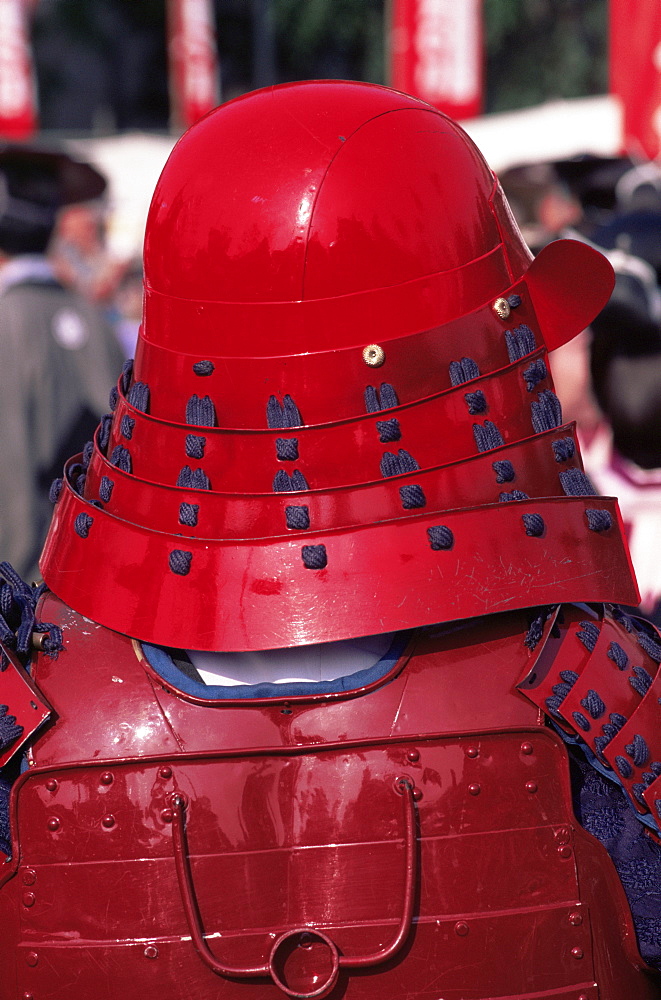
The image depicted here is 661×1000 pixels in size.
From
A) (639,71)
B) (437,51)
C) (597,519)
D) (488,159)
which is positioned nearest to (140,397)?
(597,519)

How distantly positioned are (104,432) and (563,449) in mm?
635

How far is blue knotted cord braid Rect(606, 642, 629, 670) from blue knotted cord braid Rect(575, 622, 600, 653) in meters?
0.02

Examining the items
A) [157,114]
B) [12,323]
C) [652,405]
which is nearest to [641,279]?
[652,405]

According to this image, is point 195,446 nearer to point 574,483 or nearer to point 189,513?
point 189,513

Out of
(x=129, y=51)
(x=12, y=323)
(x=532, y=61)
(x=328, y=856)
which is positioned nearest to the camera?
(x=328, y=856)

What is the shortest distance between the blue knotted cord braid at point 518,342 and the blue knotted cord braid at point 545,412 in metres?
0.06

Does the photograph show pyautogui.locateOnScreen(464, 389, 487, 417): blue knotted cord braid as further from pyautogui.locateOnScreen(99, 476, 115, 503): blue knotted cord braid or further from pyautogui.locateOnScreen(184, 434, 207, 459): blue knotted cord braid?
pyautogui.locateOnScreen(99, 476, 115, 503): blue knotted cord braid

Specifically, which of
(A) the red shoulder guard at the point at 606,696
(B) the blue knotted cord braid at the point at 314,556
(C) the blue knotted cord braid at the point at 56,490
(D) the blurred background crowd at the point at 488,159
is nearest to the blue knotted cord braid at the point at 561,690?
(A) the red shoulder guard at the point at 606,696

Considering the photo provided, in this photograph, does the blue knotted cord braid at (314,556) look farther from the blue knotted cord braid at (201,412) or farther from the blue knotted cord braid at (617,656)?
the blue knotted cord braid at (617,656)

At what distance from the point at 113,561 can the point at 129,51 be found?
90.1ft

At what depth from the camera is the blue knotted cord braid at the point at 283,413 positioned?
150 cm

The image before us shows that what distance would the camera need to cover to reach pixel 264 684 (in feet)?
5.06

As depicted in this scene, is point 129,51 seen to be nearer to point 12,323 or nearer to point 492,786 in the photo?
point 12,323

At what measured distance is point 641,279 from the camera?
3863mm
